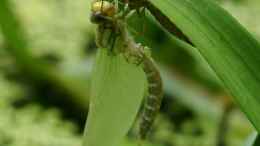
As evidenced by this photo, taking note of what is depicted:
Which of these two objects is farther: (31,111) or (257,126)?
(31,111)

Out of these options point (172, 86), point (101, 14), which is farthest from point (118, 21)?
point (172, 86)

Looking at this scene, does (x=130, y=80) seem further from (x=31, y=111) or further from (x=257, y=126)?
(x=31, y=111)

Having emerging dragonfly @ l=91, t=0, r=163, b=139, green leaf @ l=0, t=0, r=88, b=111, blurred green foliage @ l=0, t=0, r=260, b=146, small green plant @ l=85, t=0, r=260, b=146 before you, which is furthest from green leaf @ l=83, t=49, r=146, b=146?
green leaf @ l=0, t=0, r=88, b=111

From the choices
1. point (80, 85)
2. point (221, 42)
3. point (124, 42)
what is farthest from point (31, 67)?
point (221, 42)

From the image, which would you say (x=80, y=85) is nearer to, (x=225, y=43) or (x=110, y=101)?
(x=110, y=101)

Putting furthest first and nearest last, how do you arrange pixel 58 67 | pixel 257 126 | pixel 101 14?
pixel 58 67
pixel 101 14
pixel 257 126

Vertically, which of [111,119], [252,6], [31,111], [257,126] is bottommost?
[31,111]
